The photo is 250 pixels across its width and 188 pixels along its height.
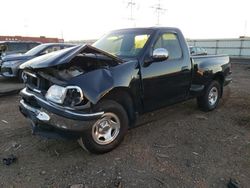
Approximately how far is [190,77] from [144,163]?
250 cm

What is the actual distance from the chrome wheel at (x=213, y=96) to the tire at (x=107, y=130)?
10.1ft

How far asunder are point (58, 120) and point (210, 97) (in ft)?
14.0

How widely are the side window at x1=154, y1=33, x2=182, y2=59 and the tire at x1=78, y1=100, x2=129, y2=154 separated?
165cm

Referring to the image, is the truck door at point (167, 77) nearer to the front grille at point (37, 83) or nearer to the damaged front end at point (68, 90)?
the damaged front end at point (68, 90)

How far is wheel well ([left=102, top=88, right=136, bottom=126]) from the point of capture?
384cm

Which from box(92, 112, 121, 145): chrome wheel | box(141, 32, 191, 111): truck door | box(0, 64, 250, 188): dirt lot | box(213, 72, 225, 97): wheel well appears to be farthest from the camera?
box(213, 72, 225, 97): wheel well

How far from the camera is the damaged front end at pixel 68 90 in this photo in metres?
3.37

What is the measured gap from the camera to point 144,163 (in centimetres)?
368

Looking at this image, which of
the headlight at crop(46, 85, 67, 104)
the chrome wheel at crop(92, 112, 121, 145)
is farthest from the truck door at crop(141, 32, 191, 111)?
the headlight at crop(46, 85, 67, 104)

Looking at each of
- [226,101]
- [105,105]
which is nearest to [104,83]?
[105,105]

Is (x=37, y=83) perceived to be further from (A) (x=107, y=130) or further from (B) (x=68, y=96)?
(A) (x=107, y=130)

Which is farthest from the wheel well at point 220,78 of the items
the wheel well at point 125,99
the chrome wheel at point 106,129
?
the chrome wheel at point 106,129

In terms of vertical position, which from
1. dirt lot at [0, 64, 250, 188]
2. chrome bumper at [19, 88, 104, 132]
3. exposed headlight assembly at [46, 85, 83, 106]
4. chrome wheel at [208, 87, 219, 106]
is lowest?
dirt lot at [0, 64, 250, 188]

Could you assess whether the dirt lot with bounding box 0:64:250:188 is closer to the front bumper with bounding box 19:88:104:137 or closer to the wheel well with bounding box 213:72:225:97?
the front bumper with bounding box 19:88:104:137
